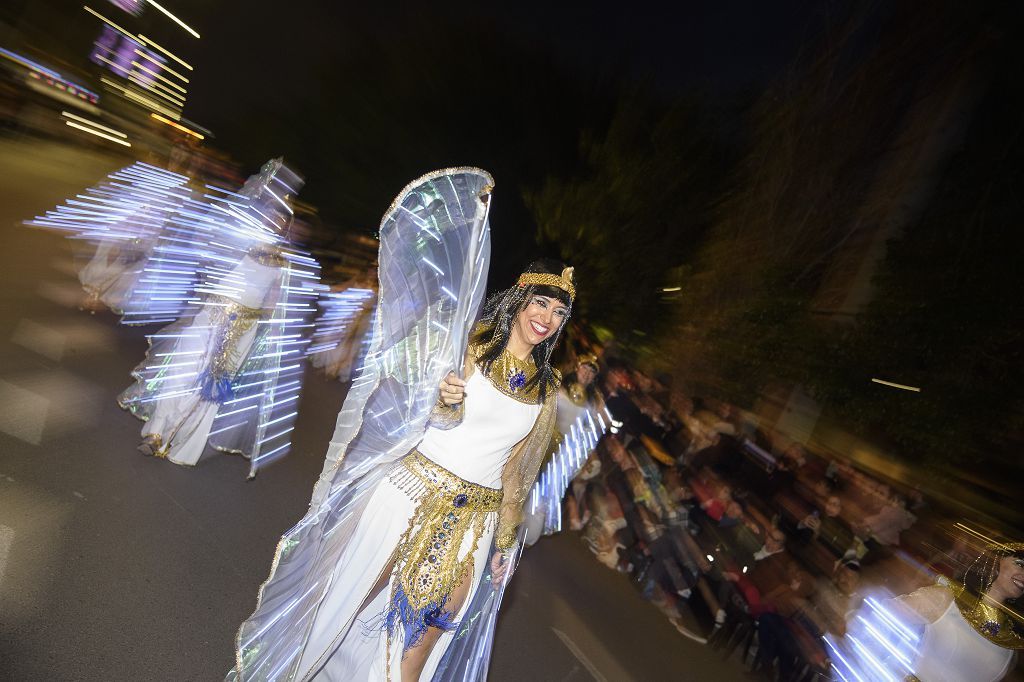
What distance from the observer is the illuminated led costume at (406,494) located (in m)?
2.19

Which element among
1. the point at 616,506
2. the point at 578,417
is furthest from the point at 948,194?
the point at 578,417

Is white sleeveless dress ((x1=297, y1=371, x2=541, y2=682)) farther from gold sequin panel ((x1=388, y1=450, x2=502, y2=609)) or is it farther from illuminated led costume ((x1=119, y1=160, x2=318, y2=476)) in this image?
illuminated led costume ((x1=119, y1=160, x2=318, y2=476))

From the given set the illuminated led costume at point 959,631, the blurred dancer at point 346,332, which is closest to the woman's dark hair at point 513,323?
the illuminated led costume at point 959,631

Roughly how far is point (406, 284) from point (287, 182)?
291 cm

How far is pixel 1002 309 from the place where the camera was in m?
6.95

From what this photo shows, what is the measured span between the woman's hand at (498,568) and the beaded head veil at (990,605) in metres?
2.68

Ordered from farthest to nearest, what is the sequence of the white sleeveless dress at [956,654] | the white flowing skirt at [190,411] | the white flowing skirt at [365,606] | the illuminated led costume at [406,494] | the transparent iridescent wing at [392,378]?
the white flowing skirt at [190,411], the white sleeveless dress at [956,654], the white flowing skirt at [365,606], the illuminated led costume at [406,494], the transparent iridescent wing at [392,378]

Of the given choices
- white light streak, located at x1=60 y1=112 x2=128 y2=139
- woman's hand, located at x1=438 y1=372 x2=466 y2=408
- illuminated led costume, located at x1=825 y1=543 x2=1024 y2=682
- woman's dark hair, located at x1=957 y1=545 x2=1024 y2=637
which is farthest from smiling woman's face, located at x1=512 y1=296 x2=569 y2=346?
white light streak, located at x1=60 y1=112 x2=128 y2=139

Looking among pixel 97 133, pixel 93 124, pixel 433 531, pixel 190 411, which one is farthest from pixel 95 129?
pixel 433 531

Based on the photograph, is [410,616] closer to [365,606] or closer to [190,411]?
[365,606]

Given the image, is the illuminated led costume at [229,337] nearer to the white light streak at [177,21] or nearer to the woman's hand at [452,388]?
the woman's hand at [452,388]

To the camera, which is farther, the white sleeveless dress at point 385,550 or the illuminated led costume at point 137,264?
the illuminated led costume at point 137,264

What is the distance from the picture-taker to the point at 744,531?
5.39 m

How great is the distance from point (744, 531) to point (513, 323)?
4.07 metres
